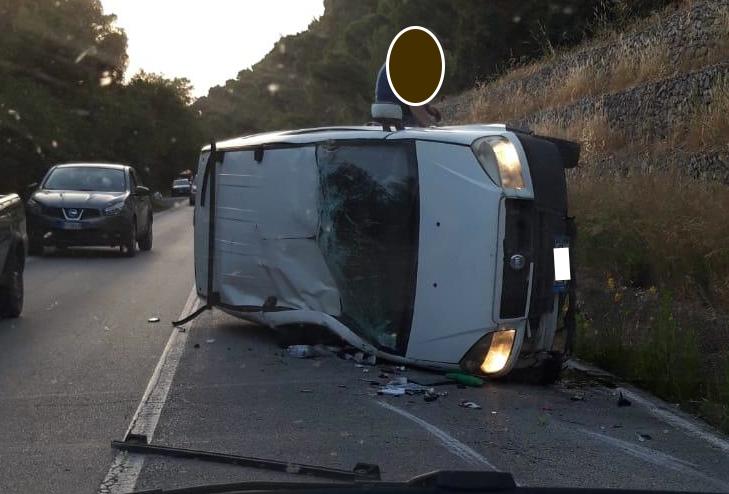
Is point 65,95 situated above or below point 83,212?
above

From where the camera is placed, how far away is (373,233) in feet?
29.2

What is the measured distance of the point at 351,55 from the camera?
211ft

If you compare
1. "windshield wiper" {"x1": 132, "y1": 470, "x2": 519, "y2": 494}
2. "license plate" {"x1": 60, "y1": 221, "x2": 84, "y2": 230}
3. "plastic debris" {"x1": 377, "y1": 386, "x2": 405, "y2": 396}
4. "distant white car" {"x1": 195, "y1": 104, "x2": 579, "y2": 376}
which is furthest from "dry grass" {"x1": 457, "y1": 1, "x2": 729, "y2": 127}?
"windshield wiper" {"x1": 132, "y1": 470, "x2": 519, "y2": 494}

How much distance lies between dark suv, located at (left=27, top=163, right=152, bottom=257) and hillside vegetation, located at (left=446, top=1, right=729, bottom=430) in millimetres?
8012

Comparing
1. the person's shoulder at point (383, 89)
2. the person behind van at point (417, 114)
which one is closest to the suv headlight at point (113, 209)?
the person's shoulder at point (383, 89)

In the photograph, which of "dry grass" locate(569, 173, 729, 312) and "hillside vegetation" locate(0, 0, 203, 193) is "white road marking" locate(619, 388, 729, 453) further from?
"hillside vegetation" locate(0, 0, 203, 193)

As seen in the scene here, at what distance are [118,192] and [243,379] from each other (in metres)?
13.4

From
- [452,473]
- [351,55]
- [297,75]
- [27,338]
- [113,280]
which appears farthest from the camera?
[297,75]

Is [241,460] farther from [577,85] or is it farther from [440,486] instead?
[577,85]

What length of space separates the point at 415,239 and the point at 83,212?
41.5 feet

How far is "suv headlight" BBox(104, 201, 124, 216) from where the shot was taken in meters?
20.1

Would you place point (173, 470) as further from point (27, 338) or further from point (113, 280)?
point (113, 280)

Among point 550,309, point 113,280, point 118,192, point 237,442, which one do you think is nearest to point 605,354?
point 550,309

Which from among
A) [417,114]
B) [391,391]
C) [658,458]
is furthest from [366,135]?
[658,458]
